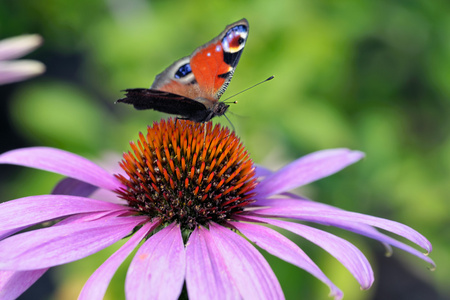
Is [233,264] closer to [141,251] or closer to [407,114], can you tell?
[141,251]

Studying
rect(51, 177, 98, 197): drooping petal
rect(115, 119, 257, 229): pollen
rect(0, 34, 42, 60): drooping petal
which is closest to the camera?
rect(115, 119, 257, 229): pollen

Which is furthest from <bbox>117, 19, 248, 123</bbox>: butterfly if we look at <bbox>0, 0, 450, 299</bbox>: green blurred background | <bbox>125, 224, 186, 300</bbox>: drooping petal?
<bbox>0, 0, 450, 299</bbox>: green blurred background

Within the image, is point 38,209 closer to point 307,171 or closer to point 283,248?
point 283,248

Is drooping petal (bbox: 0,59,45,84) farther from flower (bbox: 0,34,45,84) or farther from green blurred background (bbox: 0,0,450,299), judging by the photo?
green blurred background (bbox: 0,0,450,299)

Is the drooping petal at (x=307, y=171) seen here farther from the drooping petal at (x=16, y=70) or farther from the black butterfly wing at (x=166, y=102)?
the drooping petal at (x=16, y=70)

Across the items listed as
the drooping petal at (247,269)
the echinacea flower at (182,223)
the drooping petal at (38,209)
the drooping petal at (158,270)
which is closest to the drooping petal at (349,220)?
the echinacea flower at (182,223)
